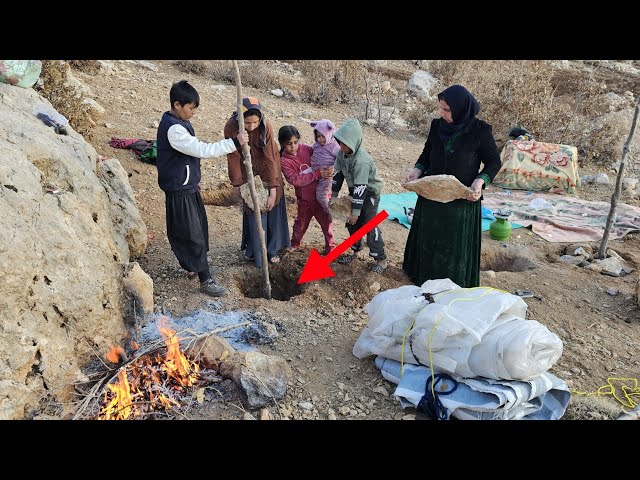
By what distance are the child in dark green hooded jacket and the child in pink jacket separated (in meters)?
0.18

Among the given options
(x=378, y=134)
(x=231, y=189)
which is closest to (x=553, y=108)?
(x=378, y=134)

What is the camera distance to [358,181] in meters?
4.16

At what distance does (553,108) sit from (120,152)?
757cm

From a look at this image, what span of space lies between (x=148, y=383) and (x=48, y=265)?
34.5 inches

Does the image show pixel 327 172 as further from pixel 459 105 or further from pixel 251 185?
pixel 459 105

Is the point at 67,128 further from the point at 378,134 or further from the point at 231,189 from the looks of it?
the point at 378,134

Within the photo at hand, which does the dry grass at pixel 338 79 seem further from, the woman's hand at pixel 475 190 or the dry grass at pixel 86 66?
the woman's hand at pixel 475 190

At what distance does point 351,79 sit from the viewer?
10516 mm

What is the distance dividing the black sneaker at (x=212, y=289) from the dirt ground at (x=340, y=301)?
0.07 m

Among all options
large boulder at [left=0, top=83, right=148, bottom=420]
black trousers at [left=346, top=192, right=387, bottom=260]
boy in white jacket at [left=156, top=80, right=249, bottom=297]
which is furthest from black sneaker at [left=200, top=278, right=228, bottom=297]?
black trousers at [left=346, top=192, right=387, bottom=260]

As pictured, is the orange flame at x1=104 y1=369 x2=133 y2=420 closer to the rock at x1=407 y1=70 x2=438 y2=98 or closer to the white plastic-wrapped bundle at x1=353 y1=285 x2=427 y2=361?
the white plastic-wrapped bundle at x1=353 y1=285 x2=427 y2=361

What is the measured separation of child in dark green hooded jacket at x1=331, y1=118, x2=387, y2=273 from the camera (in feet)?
13.3

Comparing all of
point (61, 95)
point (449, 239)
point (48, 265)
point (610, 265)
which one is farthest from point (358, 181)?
point (61, 95)

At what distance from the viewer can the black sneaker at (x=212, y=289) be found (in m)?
3.91
